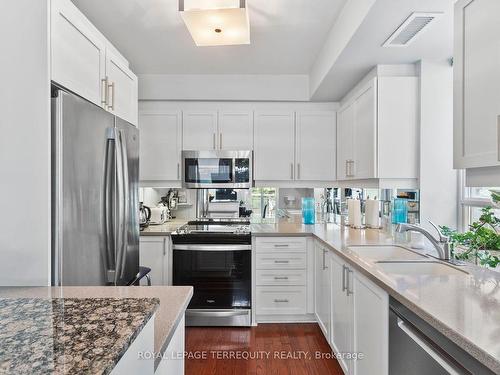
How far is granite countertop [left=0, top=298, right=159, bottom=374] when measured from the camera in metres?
0.54

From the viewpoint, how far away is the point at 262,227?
3.24 meters

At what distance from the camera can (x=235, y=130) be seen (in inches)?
139

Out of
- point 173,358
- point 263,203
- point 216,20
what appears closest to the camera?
point 173,358

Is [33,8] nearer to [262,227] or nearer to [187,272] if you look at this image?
[187,272]

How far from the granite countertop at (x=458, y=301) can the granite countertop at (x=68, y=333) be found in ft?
2.74

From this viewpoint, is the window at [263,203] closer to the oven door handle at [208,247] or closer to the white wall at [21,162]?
the oven door handle at [208,247]

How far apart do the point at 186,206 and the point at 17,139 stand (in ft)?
8.21

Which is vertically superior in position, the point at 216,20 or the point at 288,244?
the point at 216,20

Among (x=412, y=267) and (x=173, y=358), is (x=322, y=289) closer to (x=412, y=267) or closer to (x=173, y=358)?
(x=412, y=267)

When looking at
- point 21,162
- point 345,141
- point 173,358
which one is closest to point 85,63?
point 21,162

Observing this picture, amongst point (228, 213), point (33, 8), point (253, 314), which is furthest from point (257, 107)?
point (33, 8)

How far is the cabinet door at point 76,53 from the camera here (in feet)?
4.75

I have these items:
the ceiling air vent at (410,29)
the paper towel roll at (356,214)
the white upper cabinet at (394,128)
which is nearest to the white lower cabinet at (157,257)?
the paper towel roll at (356,214)

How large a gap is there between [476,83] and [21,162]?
1787 mm
